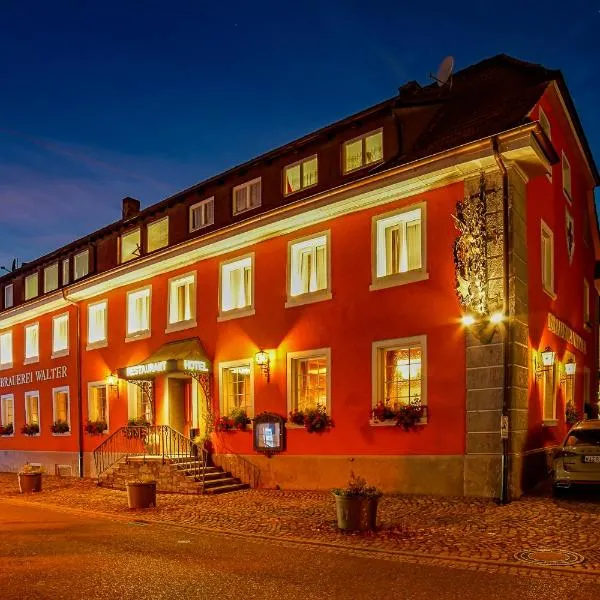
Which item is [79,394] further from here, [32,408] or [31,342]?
[31,342]

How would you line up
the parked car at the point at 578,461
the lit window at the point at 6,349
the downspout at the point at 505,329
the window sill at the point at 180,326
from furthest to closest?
the lit window at the point at 6,349, the window sill at the point at 180,326, the downspout at the point at 505,329, the parked car at the point at 578,461

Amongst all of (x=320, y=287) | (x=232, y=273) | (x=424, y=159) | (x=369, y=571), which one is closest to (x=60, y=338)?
(x=232, y=273)

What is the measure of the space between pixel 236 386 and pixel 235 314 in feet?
6.27

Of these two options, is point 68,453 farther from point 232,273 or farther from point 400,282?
point 400,282

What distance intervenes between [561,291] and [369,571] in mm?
11896

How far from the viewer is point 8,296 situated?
1271 inches

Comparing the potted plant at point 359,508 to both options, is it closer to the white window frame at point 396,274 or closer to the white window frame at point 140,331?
the white window frame at point 396,274

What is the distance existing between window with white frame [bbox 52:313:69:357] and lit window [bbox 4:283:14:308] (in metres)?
6.24

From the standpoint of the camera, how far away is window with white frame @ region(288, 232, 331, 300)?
17.1 metres

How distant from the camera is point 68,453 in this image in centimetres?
2481

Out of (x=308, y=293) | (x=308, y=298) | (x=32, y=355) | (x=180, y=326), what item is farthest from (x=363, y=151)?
(x=32, y=355)

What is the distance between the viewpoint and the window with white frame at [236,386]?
18578 mm

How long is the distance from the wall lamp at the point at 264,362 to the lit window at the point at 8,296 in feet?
59.8

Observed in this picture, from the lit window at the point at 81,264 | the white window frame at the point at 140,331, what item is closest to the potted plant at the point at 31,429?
the lit window at the point at 81,264
